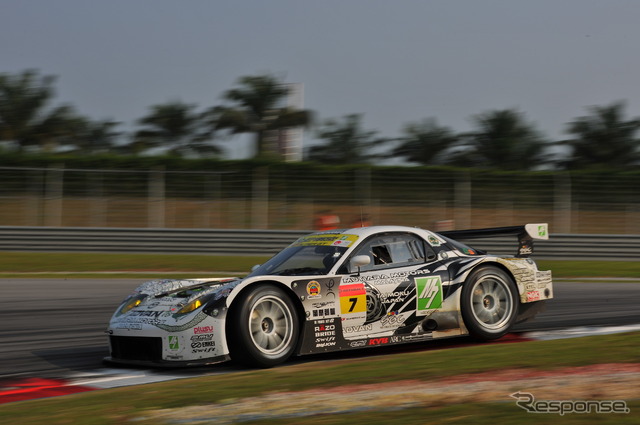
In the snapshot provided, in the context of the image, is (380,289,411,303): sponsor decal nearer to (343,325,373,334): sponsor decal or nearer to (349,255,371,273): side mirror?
(343,325,373,334): sponsor decal

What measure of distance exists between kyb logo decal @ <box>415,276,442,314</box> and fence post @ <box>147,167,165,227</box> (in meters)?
13.9

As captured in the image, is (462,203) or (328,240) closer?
(328,240)

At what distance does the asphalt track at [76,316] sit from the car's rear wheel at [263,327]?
1.23 feet

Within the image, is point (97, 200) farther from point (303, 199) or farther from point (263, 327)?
point (263, 327)

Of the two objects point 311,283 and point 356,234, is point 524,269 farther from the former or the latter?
point 311,283

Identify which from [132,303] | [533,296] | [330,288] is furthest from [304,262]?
[533,296]

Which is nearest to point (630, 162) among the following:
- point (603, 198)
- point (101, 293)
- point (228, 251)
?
point (603, 198)

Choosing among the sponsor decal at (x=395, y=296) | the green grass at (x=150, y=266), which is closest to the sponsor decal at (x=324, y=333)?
the sponsor decal at (x=395, y=296)

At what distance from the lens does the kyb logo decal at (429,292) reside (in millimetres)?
7910

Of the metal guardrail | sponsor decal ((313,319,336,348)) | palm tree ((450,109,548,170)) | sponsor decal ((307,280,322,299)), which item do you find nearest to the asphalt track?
sponsor decal ((313,319,336,348))

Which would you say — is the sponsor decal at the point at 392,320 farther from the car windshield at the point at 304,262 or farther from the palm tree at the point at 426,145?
the palm tree at the point at 426,145

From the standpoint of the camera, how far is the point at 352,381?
587 cm

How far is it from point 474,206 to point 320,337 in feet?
48.3

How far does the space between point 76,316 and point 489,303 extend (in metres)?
5.37
